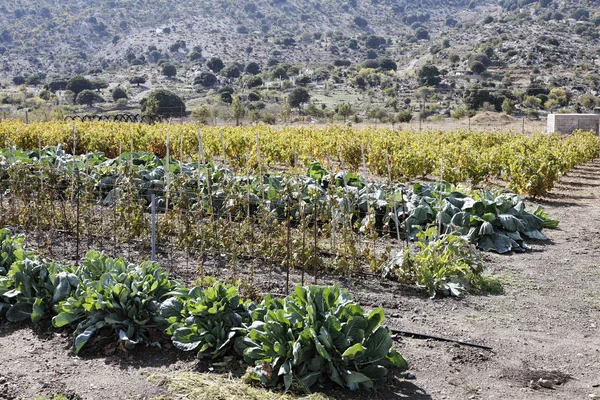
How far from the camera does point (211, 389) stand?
14.3 feet

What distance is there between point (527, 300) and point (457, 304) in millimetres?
716

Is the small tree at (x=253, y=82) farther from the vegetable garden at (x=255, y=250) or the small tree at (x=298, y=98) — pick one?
the vegetable garden at (x=255, y=250)

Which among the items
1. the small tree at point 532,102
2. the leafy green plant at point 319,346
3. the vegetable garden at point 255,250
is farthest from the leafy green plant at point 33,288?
the small tree at point 532,102

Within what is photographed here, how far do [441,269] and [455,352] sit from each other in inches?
64.7

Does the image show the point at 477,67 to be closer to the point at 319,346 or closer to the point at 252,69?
the point at 252,69

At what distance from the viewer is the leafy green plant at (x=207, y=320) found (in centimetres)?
484

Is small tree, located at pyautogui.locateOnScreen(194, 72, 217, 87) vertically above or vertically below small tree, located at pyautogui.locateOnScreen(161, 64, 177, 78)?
below

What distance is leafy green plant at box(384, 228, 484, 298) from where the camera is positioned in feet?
21.6

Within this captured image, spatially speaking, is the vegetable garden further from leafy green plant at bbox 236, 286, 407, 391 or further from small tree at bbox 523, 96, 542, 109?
small tree at bbox 523, 96, 542, 109

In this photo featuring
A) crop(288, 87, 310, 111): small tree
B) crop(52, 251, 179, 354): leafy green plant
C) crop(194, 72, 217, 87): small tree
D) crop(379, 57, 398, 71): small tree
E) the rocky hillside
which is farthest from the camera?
crop(379, 57, 398, 71): small tree

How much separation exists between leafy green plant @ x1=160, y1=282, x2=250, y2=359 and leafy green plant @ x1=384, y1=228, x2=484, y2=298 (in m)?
2.21

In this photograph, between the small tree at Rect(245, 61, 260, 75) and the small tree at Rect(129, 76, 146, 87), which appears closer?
the small tree at Rect(129, 76, 146, 87)

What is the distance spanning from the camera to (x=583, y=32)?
311 feet

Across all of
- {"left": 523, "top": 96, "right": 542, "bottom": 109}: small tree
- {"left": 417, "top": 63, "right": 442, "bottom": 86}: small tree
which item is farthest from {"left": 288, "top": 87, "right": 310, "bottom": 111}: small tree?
{"left": 523, "top": 96, "right": 542, "bottom": 109}: small tree
